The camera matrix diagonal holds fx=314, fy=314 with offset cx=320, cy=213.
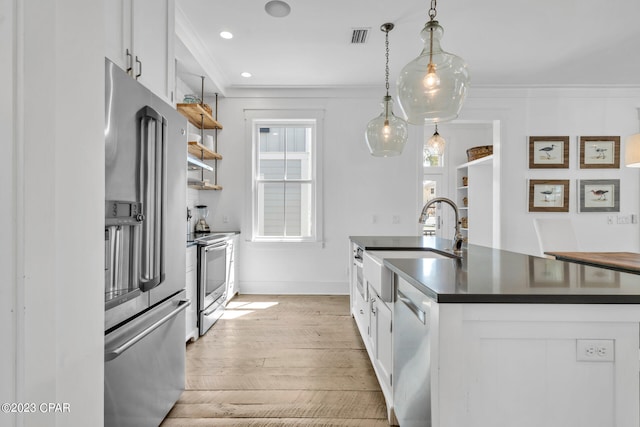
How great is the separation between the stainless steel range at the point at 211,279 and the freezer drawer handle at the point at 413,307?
1.97 metres

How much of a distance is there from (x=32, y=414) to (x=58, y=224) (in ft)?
A: 1.29

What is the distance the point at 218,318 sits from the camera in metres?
3.32

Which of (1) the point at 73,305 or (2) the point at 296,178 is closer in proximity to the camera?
(1) the point at 73,305

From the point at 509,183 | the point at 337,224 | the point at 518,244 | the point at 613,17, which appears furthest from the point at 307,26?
the point at 518,244

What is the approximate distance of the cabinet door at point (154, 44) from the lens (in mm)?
1590

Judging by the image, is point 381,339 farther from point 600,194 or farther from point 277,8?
point 600,194

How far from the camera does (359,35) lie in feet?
10.0

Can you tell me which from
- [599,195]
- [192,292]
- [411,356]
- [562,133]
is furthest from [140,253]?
[599,195]

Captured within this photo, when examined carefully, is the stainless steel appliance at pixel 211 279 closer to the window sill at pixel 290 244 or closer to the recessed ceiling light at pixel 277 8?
the window sill at pixel 290 244

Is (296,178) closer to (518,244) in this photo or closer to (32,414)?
(518,244)

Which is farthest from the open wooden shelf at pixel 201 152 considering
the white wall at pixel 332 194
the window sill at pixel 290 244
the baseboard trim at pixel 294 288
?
the baseboard trim at pixel 294 288

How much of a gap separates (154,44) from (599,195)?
5550 mm

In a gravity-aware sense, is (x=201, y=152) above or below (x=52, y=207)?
above

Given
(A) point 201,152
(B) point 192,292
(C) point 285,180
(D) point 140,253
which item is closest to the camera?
(D) point 140,253
